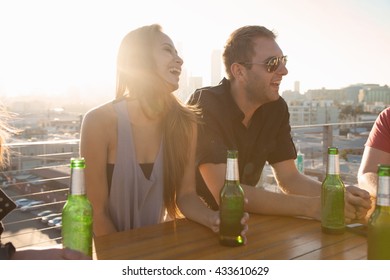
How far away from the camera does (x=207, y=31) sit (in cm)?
223

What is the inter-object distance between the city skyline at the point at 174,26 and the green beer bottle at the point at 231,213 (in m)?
0.86

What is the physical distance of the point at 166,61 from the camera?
5.56 feet

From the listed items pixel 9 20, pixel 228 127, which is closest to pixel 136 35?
pixel 228 127

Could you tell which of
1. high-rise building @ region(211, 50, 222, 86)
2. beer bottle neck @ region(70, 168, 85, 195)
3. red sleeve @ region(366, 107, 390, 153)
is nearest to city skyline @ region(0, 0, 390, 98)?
high-rise building @ region(211, 50, 222, 86)

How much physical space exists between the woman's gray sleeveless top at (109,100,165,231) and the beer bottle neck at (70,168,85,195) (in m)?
0.66

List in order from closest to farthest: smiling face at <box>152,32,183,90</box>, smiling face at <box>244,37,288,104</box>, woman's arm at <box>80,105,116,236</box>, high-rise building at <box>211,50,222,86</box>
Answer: woman's arm at <box>80,105,116,236</box> < smiling face at <box>152,32,183,90</box> < smiling face at <box>244,37,288,104</box> < high-rise building at <box>211,50,222,86</box>

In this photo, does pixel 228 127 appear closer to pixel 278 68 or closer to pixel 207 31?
pixel 278 68

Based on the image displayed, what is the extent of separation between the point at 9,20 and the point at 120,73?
0.88 m

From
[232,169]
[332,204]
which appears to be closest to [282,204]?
[332,204]

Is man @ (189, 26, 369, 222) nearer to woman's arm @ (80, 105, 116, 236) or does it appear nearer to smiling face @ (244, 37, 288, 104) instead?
smiling face @ (244, 37, 288, 104)

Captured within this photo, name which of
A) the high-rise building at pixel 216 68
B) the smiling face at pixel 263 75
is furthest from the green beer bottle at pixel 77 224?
the high-rise building at pixel 216 68

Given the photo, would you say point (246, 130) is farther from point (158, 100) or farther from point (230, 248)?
point (230, 248)

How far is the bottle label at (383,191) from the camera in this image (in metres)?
0.85

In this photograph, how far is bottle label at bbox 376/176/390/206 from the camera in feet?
2.78
